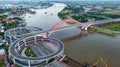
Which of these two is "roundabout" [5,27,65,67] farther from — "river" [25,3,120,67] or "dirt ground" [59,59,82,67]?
"river" [25,3,120,67]

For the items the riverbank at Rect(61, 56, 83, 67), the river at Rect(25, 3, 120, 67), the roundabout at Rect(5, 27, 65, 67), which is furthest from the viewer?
the river at Rect(25, 3, 120, 67)

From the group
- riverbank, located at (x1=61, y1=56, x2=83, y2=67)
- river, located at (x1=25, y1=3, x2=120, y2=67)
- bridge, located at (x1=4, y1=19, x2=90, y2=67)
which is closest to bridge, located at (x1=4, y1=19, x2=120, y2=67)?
bridge, located at (x1=4, y1=19, x2=90, y2=67)

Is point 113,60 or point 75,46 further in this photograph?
point 75,46

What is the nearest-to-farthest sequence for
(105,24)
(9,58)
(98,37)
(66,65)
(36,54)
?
(66,65) < (9,58) < (36,54) < (98,37) < (105,24)

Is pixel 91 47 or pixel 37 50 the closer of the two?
pixel 37 50

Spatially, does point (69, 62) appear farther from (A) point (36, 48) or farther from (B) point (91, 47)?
(A) point (36, 48)

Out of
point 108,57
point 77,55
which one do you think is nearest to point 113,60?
point 108,57

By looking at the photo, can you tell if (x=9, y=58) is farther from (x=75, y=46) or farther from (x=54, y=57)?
(x=75, y=46)

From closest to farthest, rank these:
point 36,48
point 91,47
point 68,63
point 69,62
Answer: point 68,63 < point 69,62 < point 36,48 < point 91,47

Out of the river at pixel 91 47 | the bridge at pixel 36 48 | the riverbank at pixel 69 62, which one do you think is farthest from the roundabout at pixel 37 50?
the river at pixel 91 47

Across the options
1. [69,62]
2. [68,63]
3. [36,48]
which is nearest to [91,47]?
[69,62]

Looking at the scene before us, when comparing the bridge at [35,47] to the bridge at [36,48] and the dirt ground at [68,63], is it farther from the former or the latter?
the dirt ground at [68,63]
